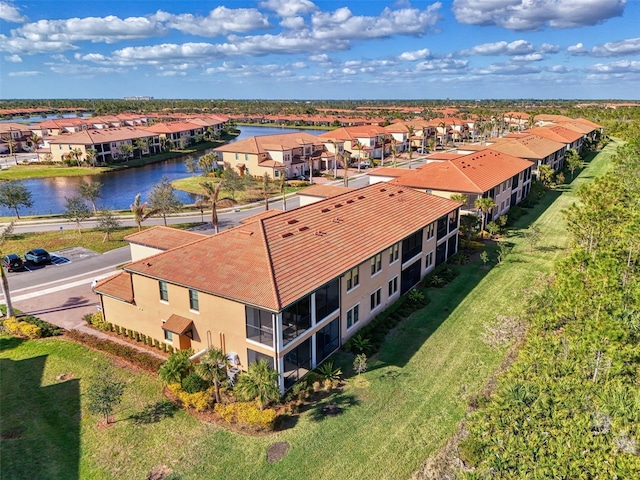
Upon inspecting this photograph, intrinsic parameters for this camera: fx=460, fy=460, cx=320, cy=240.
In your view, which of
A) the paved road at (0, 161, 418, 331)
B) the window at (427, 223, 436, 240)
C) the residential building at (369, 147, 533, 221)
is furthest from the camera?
the residential building at (369, 147, 533, 221)

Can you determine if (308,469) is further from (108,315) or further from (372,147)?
(372,147)

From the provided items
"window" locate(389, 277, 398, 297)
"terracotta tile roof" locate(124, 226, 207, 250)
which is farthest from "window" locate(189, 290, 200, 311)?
"window" locate(389, 277, 398, 297)

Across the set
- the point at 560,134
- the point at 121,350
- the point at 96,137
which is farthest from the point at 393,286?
the point at 96,137

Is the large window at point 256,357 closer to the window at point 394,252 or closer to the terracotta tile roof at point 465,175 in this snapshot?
the window at point 394,252

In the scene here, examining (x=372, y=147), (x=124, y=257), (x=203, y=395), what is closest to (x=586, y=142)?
(x=372, y=147)

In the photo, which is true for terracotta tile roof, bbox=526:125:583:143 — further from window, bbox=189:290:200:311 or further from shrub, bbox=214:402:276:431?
shrub, bbox=214:402:276:431

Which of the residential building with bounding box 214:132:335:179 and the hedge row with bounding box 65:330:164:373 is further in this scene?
the residential building with bounding box 214:132:335:179

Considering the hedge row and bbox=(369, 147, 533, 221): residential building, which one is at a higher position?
bbox=(369, 147, 533, 221): residential building
